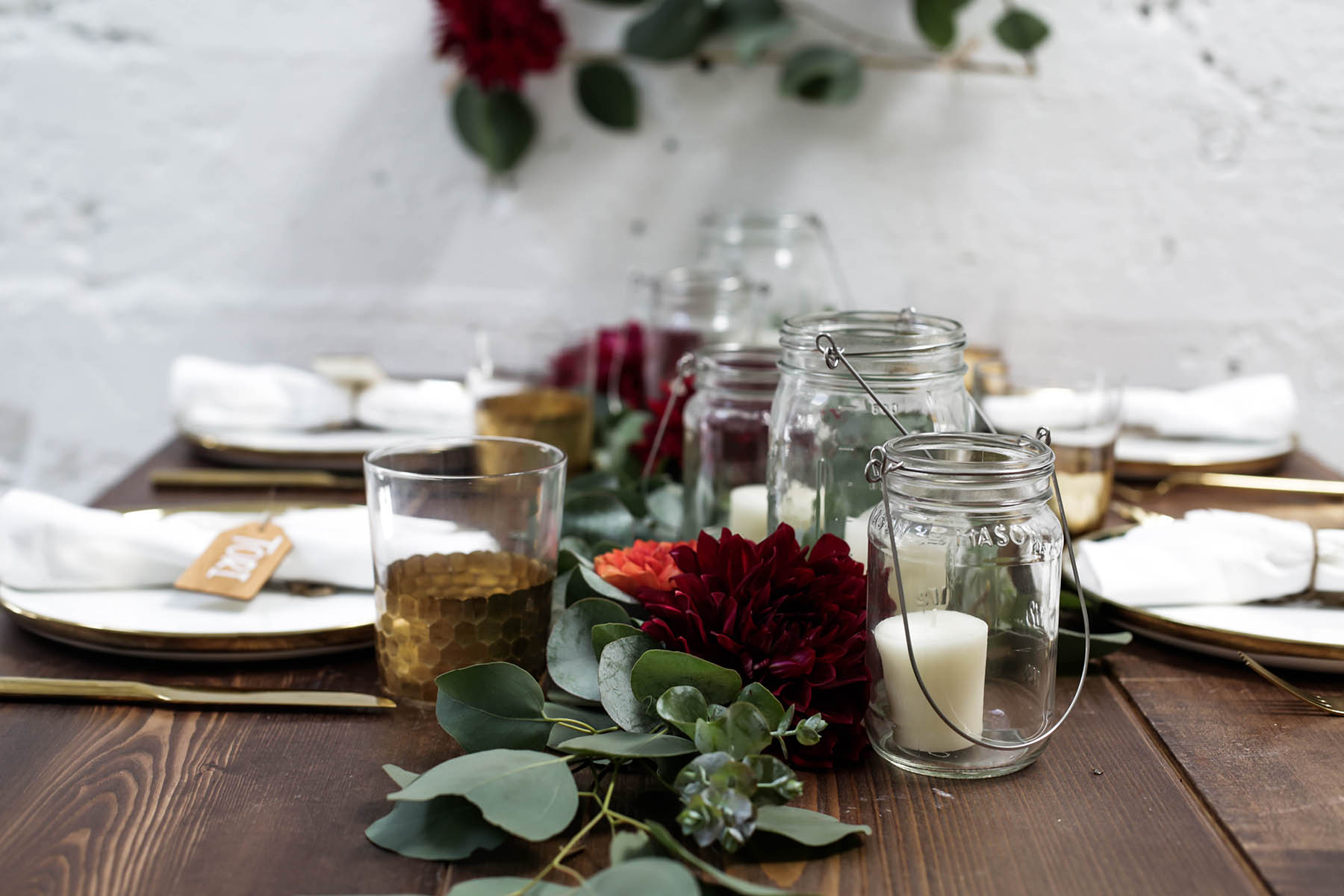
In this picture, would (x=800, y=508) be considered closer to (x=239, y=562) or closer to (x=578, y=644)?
(x=578, y=644)

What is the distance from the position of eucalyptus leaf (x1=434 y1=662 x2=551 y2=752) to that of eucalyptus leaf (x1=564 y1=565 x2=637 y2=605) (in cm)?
9

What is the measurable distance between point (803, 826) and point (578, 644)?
166mm

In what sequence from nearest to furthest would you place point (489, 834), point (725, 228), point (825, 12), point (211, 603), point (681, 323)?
1. point (489, 834)
2. point (211, 603)
3. point (681, 323)
4. point (725, 228)
5. point (825, 12)

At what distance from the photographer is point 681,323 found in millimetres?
1100

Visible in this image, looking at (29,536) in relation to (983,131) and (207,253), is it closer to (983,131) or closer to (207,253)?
(207,253)

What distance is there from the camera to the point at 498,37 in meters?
1.57

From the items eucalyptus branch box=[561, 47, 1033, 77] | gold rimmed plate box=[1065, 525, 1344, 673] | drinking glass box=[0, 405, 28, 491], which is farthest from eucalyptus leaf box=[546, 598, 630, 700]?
drinking glass box=[0, 405, 28, 491]

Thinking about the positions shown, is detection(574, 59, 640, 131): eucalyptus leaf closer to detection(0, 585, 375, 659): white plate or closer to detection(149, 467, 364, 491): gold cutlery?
detection(149, 467, 364, 491): gold cutlery

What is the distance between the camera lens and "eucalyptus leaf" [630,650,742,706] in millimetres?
520

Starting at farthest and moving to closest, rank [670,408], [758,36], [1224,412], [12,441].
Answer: [12,441] → [758,36] → [1224,412] → [670,408]

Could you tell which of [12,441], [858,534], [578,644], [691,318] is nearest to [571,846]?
[578,644]

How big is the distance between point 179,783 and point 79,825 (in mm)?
47

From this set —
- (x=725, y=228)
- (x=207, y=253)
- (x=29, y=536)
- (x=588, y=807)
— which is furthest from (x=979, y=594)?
(x=207, y=253)

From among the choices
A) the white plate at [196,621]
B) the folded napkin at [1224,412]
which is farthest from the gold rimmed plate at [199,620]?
the folded napkin at [1224,412]
